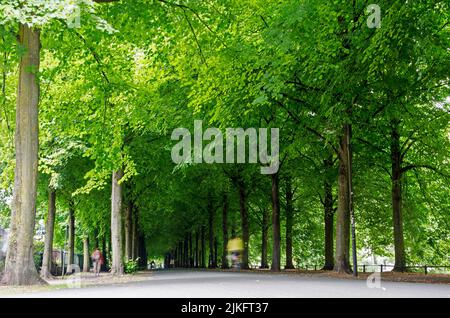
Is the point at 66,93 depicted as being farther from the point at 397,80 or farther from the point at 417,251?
the point at 417,251

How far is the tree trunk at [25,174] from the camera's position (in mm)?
13763

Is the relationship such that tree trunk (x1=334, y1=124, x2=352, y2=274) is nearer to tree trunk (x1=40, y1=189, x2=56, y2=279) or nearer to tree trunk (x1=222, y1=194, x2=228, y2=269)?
tree trunk (x1=40, y1=189, x2=56, y2=279)

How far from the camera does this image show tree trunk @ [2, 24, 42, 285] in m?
13.8

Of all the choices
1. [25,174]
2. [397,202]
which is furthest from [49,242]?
[397,202]

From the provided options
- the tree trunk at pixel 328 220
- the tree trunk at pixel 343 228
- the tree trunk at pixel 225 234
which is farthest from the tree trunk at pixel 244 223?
the tree trunk at pixel 343 228

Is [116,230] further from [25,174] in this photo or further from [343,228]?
[343,228]

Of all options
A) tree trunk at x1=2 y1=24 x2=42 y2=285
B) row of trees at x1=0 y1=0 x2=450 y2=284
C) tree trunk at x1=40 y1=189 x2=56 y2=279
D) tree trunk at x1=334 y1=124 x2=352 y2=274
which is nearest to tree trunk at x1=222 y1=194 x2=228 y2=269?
row of trees at x1=0 y1=0 x2=450 y2=284

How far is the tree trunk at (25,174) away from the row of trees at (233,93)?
1.5 inches

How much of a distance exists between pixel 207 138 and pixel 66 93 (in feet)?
21.3

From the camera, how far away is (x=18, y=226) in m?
14.0

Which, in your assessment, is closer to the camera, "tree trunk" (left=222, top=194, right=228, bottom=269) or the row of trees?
the row of trees

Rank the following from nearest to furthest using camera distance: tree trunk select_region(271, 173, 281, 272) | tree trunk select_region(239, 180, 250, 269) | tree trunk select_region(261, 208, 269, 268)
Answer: tree trunk select_region(271, 173, 281, 272)
tree trunk select_region(239, 180, 250, 269)
tree trunk select_region(261, 208, 269, 268)

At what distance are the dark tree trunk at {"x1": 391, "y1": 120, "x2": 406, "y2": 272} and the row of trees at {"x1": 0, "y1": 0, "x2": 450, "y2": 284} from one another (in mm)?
60

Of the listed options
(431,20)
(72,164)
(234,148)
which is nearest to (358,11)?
(431,20)
